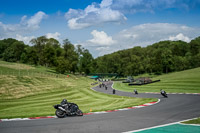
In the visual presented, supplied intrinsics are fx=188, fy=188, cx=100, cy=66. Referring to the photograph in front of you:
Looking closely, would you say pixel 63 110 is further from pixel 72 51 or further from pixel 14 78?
pixel 72 51

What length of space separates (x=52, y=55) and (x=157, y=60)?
2620 inches

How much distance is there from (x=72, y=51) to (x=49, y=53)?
58.0 ft

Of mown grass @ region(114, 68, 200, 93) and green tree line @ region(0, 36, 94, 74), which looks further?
green tree line @ region(0, 36, 94, 74)

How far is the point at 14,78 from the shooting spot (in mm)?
52312

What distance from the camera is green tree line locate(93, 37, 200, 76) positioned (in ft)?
389

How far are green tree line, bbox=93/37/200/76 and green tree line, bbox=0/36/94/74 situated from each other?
2798 cm

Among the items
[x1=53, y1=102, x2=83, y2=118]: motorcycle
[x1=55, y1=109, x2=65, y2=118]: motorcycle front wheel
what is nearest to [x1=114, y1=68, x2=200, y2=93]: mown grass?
[x1=53, y1=102, x2=83, y2=118]: motorcycle

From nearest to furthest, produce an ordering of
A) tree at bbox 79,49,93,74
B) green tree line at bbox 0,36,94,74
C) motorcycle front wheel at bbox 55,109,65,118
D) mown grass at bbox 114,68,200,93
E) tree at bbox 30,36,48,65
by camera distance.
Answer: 1. motorcycle front wheel at bbox 55,109,65,118
2. mown grass at bbox 114,68,200,93
3. green tree line at bbox 0,36,94,74
4. tree at bbox 30,36,48,65
5. tree at bbox 79,49,93,74

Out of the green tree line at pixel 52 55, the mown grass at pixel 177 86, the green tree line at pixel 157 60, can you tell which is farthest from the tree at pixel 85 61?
the mown grass at pixel 177 86

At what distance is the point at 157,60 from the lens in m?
122

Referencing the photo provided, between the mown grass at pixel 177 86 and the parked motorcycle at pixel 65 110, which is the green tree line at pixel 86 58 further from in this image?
Answer: the parked motorcycle at pixel 65 110

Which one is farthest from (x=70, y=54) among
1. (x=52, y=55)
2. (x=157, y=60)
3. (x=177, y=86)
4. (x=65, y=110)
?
(x=65, y=110)

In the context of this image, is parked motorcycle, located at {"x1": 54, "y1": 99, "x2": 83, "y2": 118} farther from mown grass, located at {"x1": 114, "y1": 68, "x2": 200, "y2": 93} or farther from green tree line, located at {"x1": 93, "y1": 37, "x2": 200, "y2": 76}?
green tree line, located at {"x1": 93, "y1": 37, "x2": 200, "y2": 76}

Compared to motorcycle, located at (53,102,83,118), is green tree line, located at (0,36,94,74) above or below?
above
